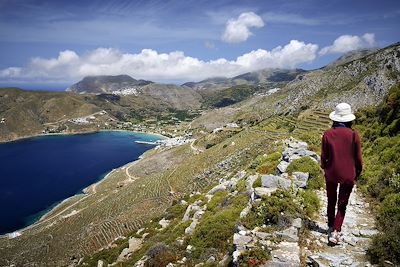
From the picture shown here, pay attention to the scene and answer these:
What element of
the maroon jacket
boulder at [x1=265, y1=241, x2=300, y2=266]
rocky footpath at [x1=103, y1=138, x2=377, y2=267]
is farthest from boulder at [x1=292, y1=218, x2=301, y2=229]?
the maroon jacket

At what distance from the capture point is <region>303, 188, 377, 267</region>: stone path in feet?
33.0

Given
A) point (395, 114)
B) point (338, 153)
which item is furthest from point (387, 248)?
point (395, 114)

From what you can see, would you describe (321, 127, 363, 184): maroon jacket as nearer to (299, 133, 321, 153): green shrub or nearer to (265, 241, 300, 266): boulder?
(265, 241, 300, 266): boulder

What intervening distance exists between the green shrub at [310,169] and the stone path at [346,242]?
3.60 meters

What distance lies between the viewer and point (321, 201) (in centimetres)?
1571

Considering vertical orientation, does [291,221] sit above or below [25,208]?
above

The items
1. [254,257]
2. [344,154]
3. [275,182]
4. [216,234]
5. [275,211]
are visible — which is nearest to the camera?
[344,154]

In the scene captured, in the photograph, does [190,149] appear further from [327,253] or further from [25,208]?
[327,253]

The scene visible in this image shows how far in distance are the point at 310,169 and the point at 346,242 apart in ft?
27.9

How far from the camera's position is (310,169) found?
1933cm

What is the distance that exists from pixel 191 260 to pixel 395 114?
658 inches

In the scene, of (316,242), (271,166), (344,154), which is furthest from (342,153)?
(271,166)

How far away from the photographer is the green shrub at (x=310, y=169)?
18.0 metres

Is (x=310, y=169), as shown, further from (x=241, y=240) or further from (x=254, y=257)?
(x=254, y=257)
